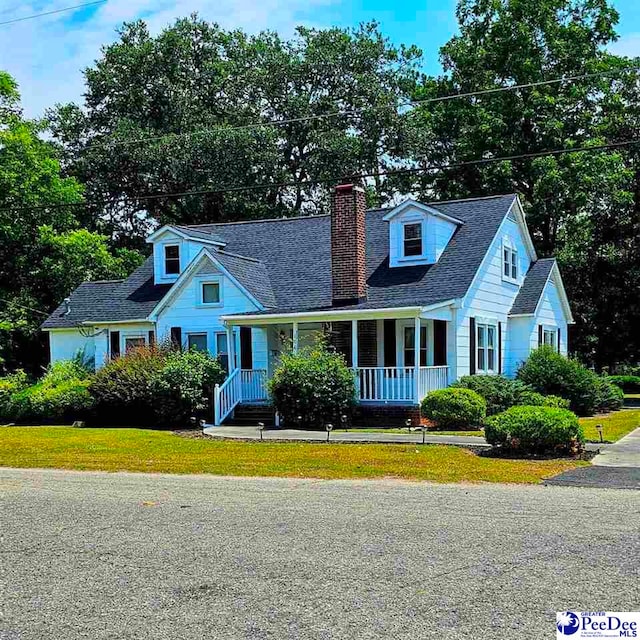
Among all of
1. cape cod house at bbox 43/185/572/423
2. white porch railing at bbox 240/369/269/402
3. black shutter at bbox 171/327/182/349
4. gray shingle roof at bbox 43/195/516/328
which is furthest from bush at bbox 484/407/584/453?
black shutter at bbox 171/327/182/349

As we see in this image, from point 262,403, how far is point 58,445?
261 inches

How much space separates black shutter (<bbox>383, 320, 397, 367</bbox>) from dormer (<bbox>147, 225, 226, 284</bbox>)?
758 cm

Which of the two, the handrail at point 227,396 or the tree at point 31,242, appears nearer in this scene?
the handrail at point 227,396

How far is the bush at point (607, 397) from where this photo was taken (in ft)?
85.9

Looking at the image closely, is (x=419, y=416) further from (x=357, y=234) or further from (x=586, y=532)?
(x=586, y=532)

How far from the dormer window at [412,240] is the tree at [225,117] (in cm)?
1781

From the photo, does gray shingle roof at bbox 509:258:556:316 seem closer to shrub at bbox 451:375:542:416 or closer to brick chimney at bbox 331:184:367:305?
shrub at bbox 451:375:542:416

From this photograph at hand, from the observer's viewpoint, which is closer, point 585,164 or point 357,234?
point 357,234

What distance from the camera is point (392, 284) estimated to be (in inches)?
944

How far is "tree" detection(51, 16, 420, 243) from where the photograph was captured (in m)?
42.1

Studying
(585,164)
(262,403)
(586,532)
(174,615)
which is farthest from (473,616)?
(585,164)

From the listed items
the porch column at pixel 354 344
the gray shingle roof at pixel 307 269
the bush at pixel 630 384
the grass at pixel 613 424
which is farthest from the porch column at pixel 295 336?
the bush at pixel 630 384

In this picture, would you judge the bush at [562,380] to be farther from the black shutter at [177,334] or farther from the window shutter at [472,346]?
the black shutter at [177,334]

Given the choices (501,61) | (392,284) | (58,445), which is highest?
(501,61)
